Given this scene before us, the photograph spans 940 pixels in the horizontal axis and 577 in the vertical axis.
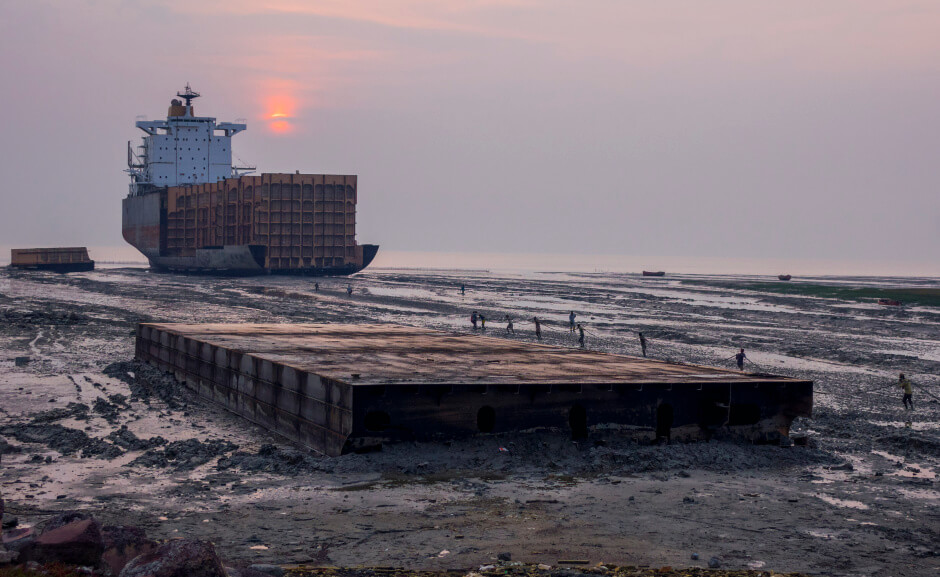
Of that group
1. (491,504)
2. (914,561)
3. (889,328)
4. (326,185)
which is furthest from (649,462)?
(326,185)

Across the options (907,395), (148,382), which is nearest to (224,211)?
(148,382)

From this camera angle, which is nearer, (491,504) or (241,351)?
(491,504)

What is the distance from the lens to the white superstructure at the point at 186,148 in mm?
102000

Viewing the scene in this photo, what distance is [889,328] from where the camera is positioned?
45.6m

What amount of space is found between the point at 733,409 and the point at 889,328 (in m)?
34.4

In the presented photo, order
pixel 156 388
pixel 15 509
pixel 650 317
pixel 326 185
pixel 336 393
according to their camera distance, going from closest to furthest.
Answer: pixel 15 509 → pixel 336 393 → pixel 156 388 → pixel 650 317 → pixel 326 185

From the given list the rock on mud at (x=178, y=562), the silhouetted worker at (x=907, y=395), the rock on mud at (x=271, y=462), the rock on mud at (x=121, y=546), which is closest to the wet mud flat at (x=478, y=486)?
the rock on mud at (x=271, y=462)

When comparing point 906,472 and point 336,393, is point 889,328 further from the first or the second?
point 336,393

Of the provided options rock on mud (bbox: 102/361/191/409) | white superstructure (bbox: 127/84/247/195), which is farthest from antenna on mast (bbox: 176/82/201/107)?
rock on mud (bbox: 102/361/191/409)

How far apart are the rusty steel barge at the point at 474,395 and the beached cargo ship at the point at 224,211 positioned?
62112 millimetres

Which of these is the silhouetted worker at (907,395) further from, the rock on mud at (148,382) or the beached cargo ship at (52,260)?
the beached cargo ship at (52,260)

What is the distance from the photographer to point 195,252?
95.7 meters

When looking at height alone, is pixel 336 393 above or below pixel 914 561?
above

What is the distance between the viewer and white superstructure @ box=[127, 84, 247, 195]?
102000 mm
